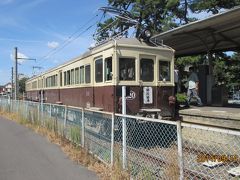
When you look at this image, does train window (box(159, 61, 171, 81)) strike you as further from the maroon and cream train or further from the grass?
the grass

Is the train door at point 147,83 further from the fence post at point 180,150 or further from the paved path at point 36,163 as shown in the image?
the fence post at point 180,150

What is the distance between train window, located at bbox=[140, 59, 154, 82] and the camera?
13.0 m

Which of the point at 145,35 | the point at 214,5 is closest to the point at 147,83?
the point at 145,35

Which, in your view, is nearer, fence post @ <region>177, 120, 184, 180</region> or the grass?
fence post @ <region>177, 120, 184, 180</region>

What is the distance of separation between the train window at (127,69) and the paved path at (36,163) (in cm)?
302

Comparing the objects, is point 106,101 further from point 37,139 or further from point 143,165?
point 143,165

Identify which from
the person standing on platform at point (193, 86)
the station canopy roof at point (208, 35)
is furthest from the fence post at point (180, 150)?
the person standing on platform at point (193, 86)

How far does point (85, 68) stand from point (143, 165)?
8.68 meters

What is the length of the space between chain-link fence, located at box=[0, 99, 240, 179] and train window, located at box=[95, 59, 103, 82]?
2.39 metres

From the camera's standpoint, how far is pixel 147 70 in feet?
43.0

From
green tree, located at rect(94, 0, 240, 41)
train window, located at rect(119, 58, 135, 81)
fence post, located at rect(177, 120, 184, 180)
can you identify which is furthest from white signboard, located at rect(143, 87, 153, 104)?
green tree, located at rect(94, 0, 240, 41)

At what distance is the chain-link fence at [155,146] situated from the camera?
5.24 metres

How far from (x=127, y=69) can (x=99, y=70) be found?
115 cm

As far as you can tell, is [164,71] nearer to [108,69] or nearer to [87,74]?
[108,69]
